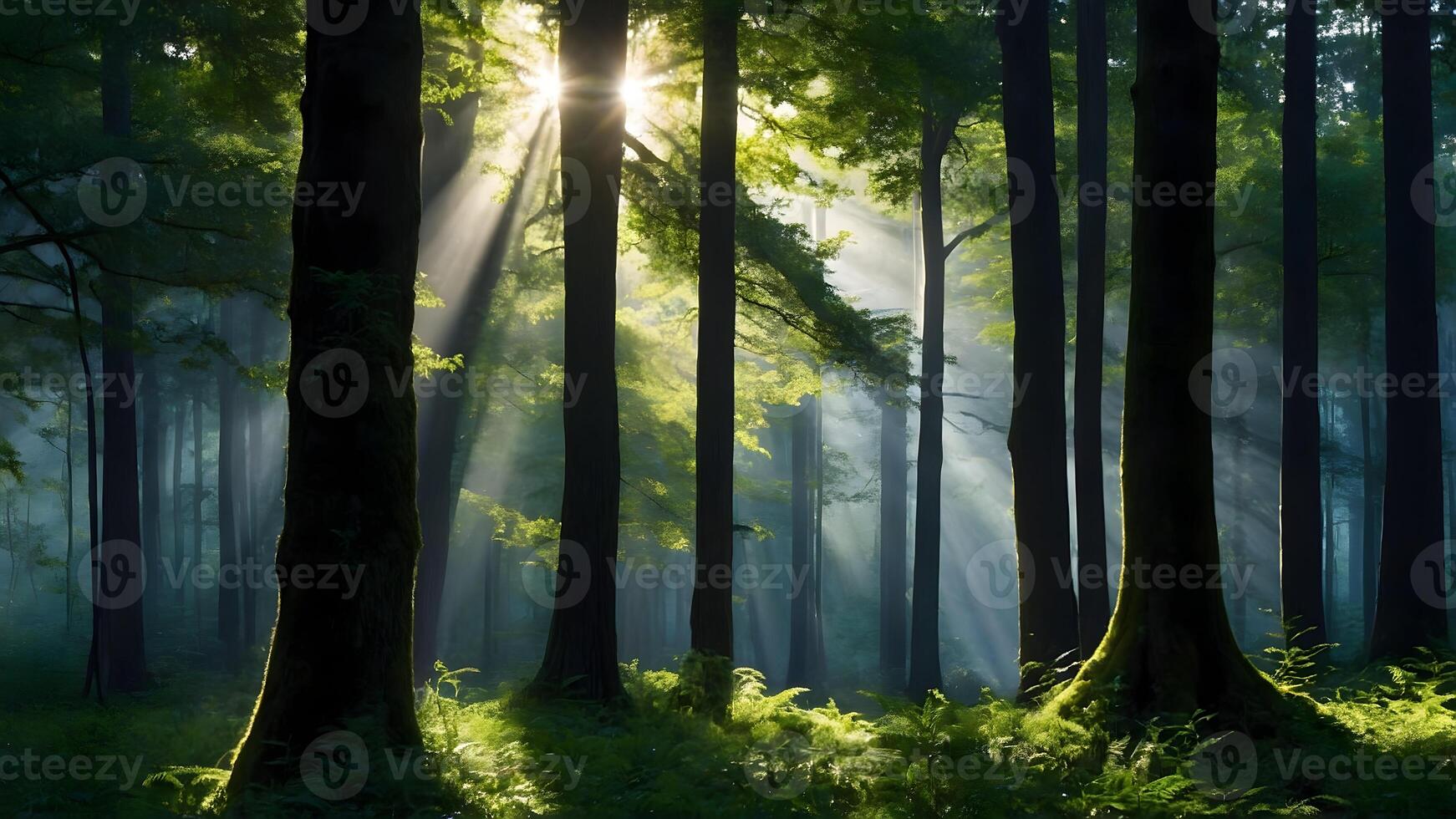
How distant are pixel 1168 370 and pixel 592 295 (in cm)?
554

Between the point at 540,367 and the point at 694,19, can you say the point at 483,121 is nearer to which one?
the point at 694,19

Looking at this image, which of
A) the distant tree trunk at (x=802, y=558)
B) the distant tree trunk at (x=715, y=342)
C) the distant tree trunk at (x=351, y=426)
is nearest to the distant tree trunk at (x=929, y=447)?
the distant tree trunk at (x=802, y=558)

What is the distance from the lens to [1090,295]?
541 inches

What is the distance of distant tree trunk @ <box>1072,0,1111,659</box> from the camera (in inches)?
538

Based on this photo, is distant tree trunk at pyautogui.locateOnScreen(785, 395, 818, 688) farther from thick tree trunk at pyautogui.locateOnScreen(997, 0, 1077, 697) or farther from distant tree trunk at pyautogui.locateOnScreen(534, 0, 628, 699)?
distant tree trunk at pyautogui.locateOnScreen(534, 0, 628, 699)

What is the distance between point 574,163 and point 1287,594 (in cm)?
1147

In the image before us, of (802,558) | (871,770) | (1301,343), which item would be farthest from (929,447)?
(871,770)

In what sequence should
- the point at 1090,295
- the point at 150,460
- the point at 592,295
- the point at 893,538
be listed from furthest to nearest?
1. the point at 150,460
2. the point at 893,538
3. the point at 1090,295
4. the point at 592,295

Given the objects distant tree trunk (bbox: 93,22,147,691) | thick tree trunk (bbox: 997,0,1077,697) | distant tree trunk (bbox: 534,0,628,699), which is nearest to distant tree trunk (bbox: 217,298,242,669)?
distant tree trunk (bbox: 93,22,147,691)

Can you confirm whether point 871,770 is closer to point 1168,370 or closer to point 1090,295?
point 1168,370

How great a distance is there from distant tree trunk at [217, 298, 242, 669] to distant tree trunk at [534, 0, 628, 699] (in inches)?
726

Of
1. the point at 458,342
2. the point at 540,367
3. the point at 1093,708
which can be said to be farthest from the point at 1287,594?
the point at 540,367

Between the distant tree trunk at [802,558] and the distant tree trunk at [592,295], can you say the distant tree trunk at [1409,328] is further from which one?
the distant tree trunk at [802,558]

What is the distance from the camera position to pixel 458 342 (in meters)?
17.0
